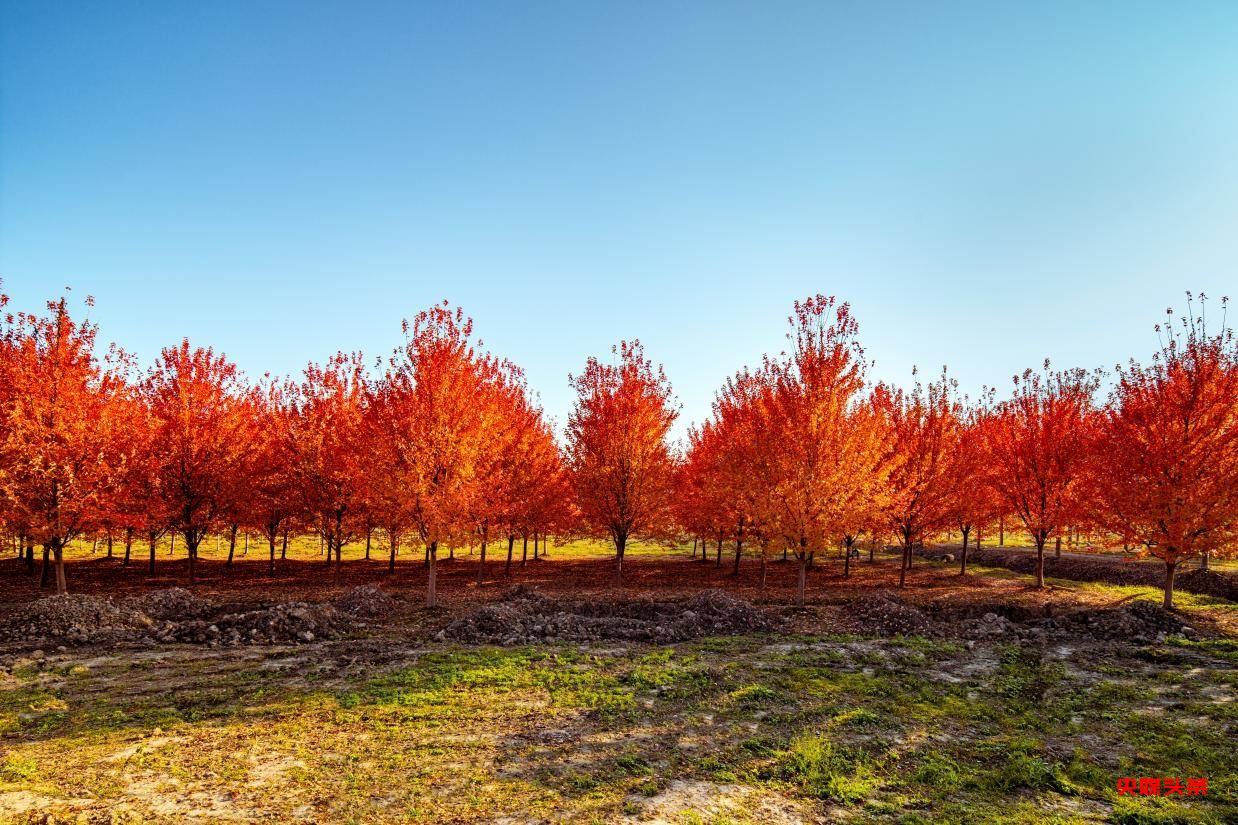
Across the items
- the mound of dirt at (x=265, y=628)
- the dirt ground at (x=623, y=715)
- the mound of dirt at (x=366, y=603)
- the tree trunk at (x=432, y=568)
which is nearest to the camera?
the dirt ground at (x=623, y=715)

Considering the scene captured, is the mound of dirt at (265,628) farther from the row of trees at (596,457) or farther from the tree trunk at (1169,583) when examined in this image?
the tree trunk at (1169,583)

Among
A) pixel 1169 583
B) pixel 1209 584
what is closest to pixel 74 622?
pixel 1169 583

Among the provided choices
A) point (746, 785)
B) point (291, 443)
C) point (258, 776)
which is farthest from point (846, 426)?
point (291, 443)

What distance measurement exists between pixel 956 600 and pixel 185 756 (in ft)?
74.7

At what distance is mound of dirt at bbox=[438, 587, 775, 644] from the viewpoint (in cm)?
1509

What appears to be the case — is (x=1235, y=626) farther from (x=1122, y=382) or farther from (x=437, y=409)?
(x=437, y=409)

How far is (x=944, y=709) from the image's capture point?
1010 cm

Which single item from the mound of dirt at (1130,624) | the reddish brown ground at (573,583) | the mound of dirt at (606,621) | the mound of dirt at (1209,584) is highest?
the mound of dirt at (1130,624)

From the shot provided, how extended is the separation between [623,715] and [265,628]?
10.6m

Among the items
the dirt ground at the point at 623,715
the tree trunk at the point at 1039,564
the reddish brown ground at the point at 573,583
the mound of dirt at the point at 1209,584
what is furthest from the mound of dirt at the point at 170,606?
the mound of dirt at the point at 1209,584

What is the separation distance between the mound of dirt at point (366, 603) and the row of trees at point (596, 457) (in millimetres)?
1763

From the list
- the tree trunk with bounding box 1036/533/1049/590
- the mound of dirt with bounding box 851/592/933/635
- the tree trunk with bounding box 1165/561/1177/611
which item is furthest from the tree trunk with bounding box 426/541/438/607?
the tree trunk with bounding box 1036/533/1049/590

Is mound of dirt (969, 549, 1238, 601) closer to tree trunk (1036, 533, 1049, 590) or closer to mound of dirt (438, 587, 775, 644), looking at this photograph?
tree trunk (1036, 533, 1049, 590)

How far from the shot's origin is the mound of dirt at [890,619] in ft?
53.3
